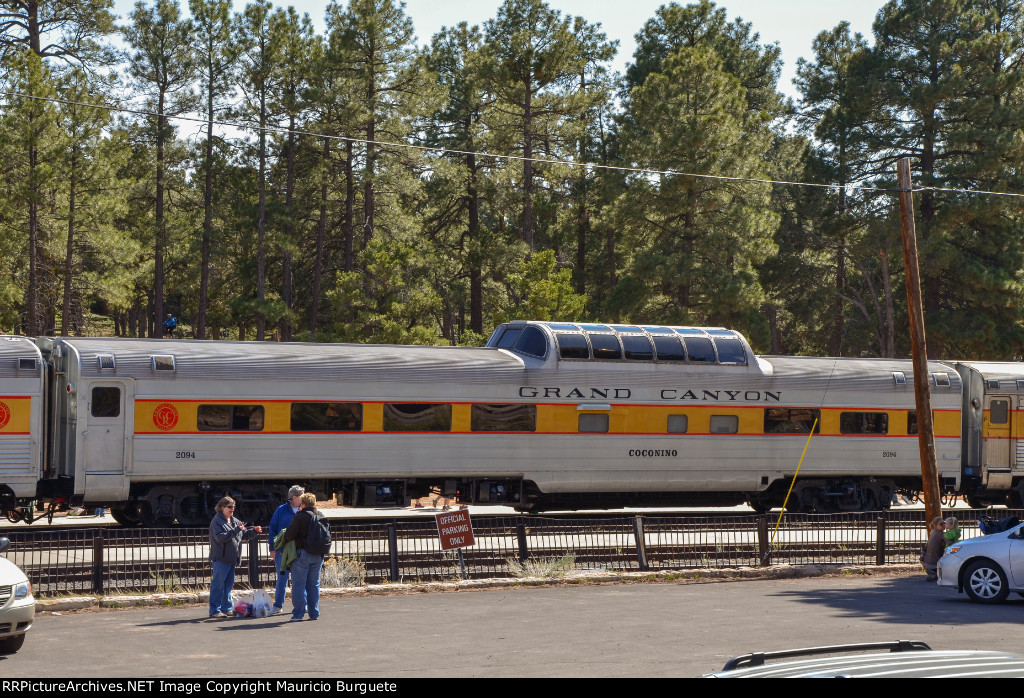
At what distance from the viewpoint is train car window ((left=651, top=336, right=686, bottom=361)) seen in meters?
24.1

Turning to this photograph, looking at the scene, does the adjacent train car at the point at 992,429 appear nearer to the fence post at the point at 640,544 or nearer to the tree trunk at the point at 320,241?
the fence post at the point at 640,544

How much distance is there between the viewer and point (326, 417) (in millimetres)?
21688

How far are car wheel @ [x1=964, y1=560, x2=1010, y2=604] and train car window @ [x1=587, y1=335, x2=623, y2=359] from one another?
9694 mm

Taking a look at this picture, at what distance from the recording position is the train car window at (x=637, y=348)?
78.3ft

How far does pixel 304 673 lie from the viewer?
9.91 m

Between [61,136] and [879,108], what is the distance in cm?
3174

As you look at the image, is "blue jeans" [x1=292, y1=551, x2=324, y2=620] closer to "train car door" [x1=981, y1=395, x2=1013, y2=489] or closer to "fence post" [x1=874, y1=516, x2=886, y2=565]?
"fence post" [x1=874, y1=516, x2=886, y2=565]

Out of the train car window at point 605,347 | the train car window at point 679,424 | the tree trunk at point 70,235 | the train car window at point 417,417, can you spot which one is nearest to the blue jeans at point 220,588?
the train car window at point 417,417

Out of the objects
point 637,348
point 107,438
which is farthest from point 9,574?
point 637,348

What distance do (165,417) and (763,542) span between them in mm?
10540

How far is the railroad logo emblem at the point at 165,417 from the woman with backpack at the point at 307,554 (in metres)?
8.21

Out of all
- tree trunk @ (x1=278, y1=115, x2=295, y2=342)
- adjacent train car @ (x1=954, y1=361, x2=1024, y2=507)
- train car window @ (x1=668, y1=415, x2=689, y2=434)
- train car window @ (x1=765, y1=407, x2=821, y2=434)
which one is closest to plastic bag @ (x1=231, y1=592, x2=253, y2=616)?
train car window @ (x1=668, y1=415, x2=689, y2=434)
